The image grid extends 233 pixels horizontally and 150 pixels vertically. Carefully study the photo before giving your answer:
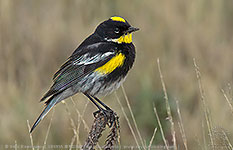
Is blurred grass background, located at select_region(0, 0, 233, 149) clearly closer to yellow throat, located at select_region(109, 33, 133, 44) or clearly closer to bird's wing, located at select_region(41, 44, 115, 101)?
bird's wing, located at select_region(41, 44, 115, 101)

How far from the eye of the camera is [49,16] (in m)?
7.42

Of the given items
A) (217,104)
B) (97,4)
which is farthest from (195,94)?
(97,4)

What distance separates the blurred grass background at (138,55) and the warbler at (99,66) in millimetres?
1186

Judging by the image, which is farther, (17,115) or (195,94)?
(195,94)

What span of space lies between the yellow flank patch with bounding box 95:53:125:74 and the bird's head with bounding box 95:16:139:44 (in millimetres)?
205

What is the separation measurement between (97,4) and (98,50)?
3.22 meters

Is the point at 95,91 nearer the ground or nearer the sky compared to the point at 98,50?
nearer the ground

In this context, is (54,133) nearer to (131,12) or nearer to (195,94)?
(195,94)

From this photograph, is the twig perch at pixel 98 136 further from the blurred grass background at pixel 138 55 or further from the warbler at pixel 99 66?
the blurred grass background at pixel 138 55

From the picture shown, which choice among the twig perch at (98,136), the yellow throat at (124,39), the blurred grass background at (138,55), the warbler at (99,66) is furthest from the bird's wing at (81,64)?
the blurred grass background at (138,55)

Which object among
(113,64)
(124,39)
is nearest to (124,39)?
(124,39)

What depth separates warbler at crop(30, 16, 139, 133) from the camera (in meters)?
4.38

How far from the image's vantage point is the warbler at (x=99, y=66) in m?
4.38

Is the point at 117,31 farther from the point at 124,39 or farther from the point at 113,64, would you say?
the point at 113,64
